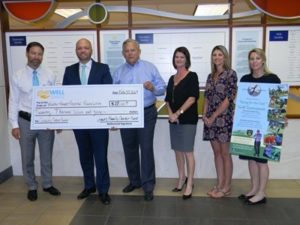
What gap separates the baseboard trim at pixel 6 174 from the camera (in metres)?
4.02

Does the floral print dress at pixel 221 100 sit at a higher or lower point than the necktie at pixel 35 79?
lower

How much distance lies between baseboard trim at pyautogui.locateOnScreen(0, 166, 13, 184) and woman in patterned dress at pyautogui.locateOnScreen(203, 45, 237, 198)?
2508 millimetres

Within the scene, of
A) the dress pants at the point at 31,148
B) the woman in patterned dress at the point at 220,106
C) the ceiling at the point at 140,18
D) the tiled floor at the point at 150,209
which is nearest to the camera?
the tiled floor at the point at 150,209

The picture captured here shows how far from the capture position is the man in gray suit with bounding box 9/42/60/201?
335 cm

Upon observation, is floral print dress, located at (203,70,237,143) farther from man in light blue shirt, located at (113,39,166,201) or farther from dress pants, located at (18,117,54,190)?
dress pants, located at (18,117,54,190)

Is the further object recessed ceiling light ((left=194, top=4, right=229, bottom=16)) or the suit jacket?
recessed ceiling light ((left=194, top=4, right=229, bottom=16))

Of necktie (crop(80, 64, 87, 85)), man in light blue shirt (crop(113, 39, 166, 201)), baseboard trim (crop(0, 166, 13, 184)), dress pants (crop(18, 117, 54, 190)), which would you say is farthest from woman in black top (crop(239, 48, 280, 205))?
baseboard trim (crop(0, 166, 13, 184))

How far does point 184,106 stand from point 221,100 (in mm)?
364

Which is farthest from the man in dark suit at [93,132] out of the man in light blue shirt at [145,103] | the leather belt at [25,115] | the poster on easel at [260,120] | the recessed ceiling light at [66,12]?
the poster on easel at [260,120]

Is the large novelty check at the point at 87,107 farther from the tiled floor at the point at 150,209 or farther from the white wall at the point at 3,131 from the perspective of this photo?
the white wall at the point at 3,131

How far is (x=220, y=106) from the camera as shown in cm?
321

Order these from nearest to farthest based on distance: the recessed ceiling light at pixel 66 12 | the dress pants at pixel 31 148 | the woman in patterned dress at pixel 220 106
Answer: the woman in patterned dress at pixel 220 106 < the dress pants at pixel 31 148 < the recessed ceiling light at pixel 66 12

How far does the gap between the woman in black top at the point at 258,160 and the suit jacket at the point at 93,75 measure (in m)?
1.34

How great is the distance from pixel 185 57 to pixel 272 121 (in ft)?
3.36
